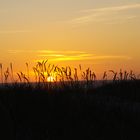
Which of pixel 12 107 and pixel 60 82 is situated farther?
pixel 60 82

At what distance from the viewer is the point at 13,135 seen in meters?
8.50

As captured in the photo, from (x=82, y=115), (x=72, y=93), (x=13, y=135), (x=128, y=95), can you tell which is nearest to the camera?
(x=13, y=135)

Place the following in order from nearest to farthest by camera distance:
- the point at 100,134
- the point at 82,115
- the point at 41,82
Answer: the point at 100,134, the point at 82,115, the point at 41,82

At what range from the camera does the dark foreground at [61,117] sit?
29.0ft

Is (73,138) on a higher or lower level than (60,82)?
lower

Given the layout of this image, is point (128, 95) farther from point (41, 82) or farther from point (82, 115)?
point (82, 115)

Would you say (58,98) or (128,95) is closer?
(58,98)

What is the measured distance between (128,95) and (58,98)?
3797 millimetres

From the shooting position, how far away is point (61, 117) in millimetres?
9492

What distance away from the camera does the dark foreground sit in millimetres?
8844

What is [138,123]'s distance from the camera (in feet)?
32.9

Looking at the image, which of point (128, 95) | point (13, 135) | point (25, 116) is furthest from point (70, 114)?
point (128, 95)

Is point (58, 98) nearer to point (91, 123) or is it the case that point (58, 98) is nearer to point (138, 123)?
point (91, 123)

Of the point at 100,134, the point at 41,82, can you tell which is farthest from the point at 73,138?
the point at 41,82
